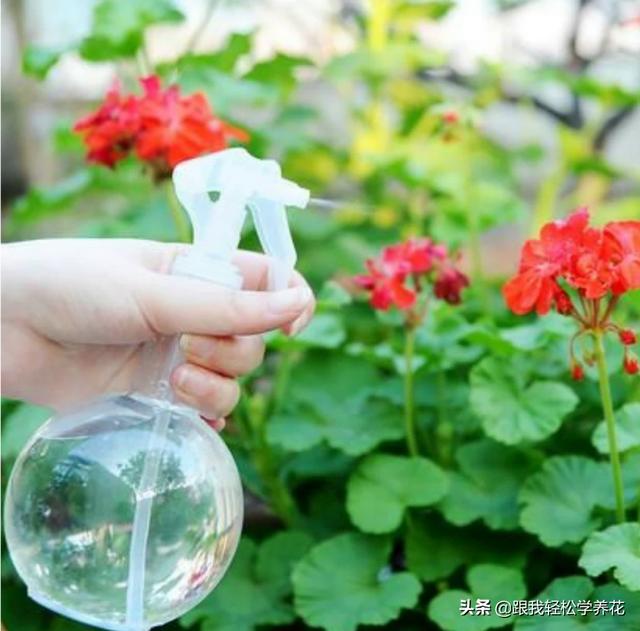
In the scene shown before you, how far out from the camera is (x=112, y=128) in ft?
4.11

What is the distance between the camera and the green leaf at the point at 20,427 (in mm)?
1291

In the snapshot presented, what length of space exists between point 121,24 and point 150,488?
3.33 feet

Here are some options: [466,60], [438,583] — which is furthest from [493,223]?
[466,60]

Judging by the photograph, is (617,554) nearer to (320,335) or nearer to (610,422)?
(610,422)

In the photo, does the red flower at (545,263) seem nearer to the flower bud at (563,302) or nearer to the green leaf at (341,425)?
the flower bud at (563,302)

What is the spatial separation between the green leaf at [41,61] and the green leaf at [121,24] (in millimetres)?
35

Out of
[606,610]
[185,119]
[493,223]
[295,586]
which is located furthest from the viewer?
[493,223]

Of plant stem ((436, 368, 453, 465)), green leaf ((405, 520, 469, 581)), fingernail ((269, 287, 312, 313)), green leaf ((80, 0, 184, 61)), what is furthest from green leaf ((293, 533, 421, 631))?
green leaf ((80, 0, 184, 61))

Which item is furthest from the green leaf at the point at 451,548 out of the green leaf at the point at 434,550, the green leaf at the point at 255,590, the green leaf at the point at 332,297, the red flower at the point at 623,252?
the red flower at the point at 623,252

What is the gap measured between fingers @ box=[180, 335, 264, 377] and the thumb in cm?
2

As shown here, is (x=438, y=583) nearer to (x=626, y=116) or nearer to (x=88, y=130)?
(x=88, y=130)

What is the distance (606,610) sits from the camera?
37.9 inches

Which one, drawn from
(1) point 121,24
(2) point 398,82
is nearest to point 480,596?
(1) point 121,24

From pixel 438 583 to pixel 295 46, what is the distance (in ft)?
6.69
